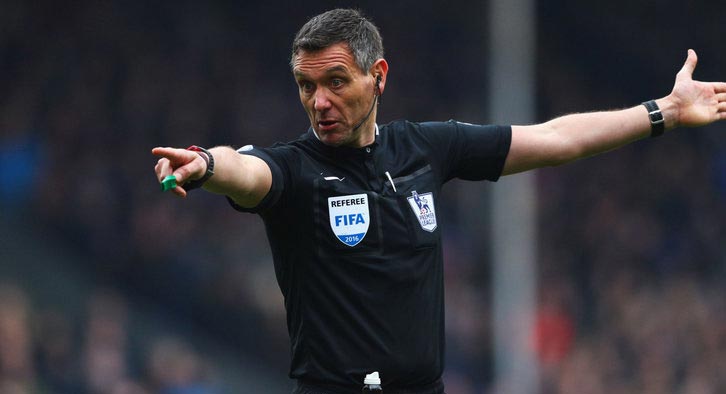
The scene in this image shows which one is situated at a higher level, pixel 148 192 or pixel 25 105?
pixel 25 105

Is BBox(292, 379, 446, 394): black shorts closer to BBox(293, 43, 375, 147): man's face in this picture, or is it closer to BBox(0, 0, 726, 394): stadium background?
BBox(293, 43, 375, 147): man's face

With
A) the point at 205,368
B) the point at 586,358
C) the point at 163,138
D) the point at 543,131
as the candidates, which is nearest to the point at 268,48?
the point at 163,138

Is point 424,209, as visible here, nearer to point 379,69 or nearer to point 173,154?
point 379,69

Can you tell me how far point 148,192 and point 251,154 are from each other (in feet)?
25.6

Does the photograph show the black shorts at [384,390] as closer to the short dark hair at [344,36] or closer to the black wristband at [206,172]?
the black wristband at [206,172]

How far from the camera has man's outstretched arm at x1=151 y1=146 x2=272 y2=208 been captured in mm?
4125

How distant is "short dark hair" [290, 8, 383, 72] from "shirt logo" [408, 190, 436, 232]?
1.77 feet

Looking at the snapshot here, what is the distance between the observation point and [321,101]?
4793 millimetres

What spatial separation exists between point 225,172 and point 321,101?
60 centimetres

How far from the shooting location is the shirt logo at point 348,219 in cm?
474

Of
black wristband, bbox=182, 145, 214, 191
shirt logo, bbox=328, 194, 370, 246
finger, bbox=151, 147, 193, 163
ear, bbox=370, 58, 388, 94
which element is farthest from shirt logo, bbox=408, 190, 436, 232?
finger, bbox=151, 147, 193, 163

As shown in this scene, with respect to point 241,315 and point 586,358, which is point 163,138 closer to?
point 241,315

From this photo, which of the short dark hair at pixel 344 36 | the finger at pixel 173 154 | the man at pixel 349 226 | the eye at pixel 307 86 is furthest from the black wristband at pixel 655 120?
the finger at pixel 173 154

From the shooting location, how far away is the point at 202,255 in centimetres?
1239
